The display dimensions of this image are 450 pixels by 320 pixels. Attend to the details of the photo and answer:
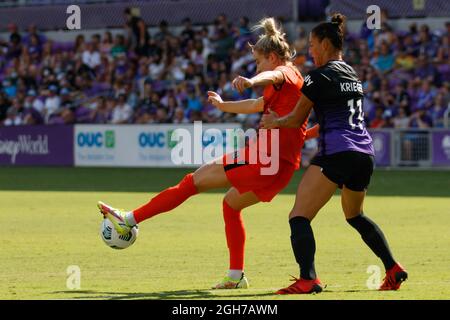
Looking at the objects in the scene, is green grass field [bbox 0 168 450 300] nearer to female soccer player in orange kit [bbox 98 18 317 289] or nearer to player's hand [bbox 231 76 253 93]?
female soccer player in orange kit [bbox 98 18 317 289]

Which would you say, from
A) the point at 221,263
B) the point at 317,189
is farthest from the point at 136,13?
the point at 317,189

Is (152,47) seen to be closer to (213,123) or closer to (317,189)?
(213,123)

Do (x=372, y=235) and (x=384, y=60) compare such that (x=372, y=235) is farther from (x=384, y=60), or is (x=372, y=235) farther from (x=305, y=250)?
(x=384, y=60)

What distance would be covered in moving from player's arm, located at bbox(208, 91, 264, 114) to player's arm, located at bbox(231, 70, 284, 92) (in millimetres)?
294

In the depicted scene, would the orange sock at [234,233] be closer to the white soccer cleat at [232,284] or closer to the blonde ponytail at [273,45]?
the white soccer cleat at [232,284]

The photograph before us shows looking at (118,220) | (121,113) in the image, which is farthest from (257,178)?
(121,113)

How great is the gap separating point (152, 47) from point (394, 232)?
67.1ft

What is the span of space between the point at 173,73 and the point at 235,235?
2364 centimetres

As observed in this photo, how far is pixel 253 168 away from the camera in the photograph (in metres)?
9.42

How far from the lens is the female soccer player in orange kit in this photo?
9438mm

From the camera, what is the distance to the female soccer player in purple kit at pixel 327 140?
901cm

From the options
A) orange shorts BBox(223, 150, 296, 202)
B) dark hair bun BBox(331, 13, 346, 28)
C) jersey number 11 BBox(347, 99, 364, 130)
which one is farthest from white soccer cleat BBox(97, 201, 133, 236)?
dark hair bun BBox(331, 13, 346, 28)
